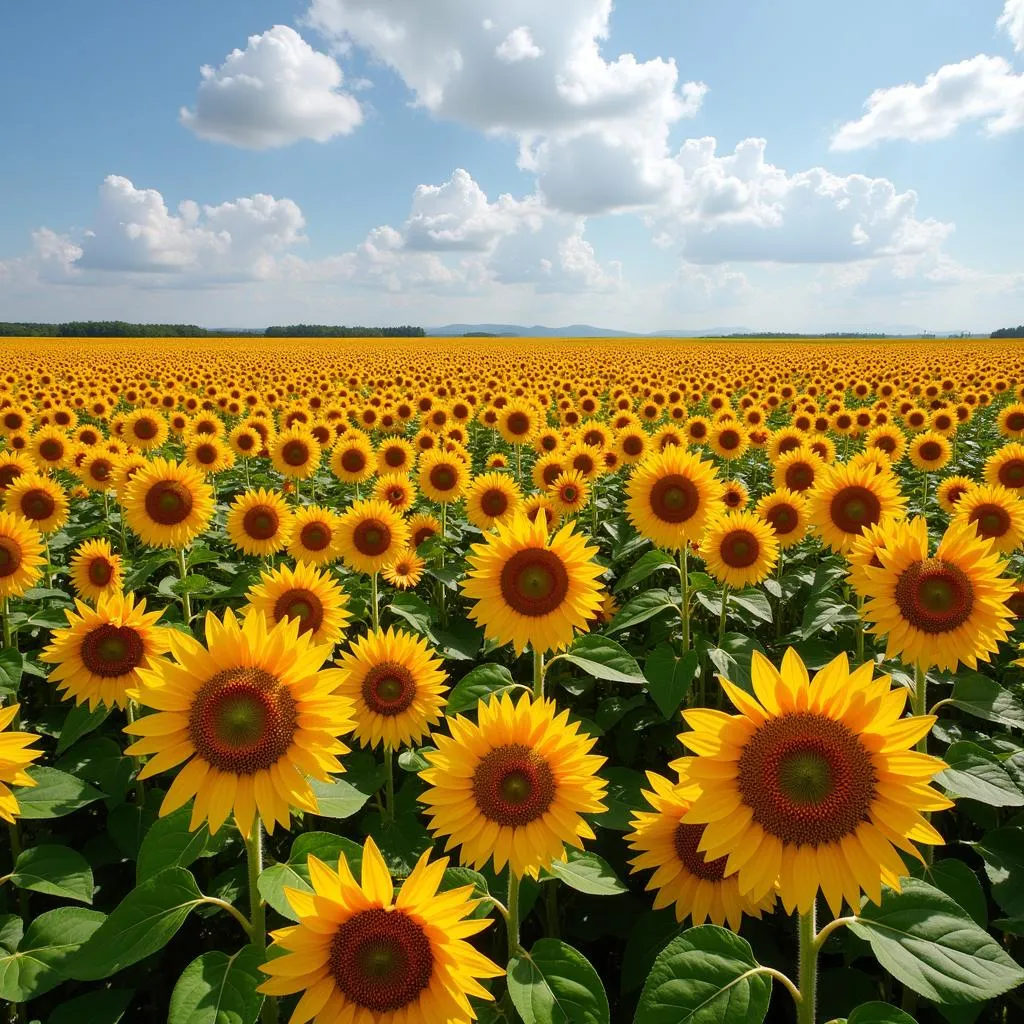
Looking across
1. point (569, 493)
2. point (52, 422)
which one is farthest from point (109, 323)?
point (569, 493)

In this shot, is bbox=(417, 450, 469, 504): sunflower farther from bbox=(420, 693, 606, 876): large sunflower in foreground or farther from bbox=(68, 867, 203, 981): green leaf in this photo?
bbox=(68, 867, 203, 981): green leaf

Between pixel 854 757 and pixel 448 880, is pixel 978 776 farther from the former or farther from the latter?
pixel 448 880

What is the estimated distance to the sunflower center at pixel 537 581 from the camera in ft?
12.6

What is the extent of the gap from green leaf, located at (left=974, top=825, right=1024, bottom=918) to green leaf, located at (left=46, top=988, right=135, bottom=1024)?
12.7 ft

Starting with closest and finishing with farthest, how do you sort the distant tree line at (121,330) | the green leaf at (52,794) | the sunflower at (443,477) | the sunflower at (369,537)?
the green leaf at (52,794)
the sunflower at (369,537)
the sunflower at (443,477)
the distant tree line at (121,330)

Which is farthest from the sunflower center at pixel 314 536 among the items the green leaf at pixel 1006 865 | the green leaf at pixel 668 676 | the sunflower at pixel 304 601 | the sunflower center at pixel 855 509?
the green leaf at pixel 1006 865

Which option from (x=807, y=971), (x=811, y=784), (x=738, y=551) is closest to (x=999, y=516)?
(x=738, y=551)

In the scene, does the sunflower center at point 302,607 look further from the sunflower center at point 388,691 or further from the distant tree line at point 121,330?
the distant tree line at point 121,330

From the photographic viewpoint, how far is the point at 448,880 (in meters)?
2.62

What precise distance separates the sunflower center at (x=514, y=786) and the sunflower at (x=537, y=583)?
1.30 meters

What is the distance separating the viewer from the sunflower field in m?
2.00

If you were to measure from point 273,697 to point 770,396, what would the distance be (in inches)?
755

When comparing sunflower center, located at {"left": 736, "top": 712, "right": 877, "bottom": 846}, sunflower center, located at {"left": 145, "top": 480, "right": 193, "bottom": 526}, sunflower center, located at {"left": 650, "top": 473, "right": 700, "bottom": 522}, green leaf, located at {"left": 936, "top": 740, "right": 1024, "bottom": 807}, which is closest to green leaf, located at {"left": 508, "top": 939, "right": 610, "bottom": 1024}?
sunflower center, located at {"left": 736, "top": 712, "right": 877, "bottom": 846}

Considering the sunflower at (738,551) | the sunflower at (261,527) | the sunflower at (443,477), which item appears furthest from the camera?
the sunflower at (443,477)
